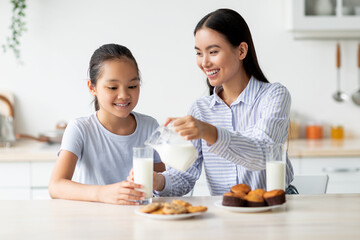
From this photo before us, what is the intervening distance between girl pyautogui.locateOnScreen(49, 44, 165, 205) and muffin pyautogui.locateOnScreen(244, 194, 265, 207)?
0.52m

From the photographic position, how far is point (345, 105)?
3500mm

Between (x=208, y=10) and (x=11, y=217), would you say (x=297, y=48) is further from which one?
(x=11, y=217)

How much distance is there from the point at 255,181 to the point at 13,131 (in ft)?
6.57

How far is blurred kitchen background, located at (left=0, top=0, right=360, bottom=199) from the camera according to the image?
336cm

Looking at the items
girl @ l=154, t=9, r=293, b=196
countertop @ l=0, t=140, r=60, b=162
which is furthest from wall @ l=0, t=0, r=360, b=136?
girl @ l=154, t=9, r=293, b=196

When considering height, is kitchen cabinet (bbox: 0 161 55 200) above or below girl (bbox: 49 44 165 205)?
below

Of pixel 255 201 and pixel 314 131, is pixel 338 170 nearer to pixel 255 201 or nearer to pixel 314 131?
pixel 314 131

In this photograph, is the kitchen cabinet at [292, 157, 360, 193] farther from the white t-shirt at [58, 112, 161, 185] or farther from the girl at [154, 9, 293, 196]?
the white t-shirt at [58, 112, 161, 185]

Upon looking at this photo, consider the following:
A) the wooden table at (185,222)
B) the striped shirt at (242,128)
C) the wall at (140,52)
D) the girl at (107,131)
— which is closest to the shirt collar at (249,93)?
the striped shirt at (242,128)

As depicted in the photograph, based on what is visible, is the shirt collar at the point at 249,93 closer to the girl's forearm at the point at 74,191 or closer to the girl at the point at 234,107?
the girl at the point at 234,107

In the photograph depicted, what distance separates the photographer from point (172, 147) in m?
1.37

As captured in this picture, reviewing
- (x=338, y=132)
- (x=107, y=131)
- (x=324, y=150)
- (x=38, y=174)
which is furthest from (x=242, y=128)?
(x=338, y=132)

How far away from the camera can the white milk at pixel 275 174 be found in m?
1.44

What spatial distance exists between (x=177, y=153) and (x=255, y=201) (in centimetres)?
24
